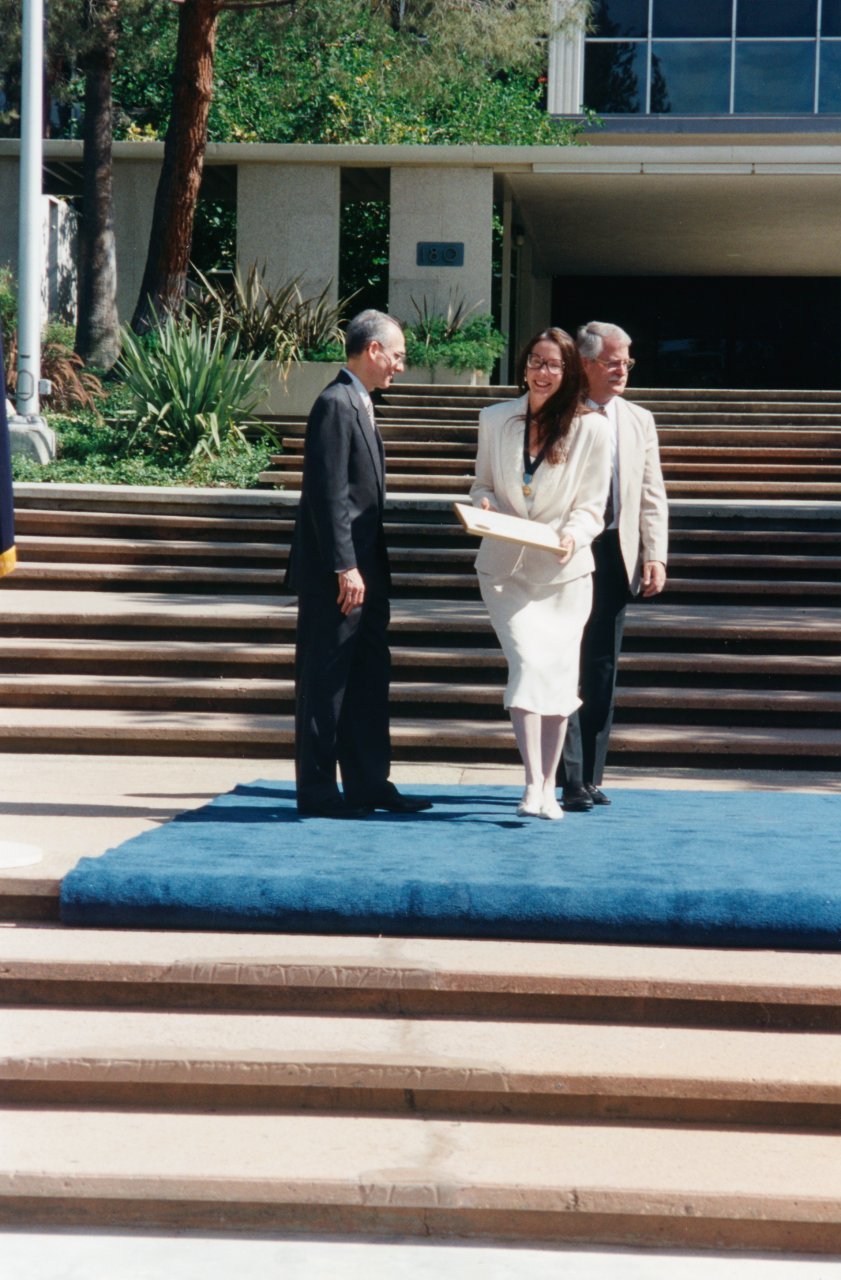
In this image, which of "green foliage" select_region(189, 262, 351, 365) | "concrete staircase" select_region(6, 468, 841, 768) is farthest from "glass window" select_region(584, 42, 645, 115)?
"concrete staircase" select_region(6, 468, 841, 768)

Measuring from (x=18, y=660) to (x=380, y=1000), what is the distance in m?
4.82

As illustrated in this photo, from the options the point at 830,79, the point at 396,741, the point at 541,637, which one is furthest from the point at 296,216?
the point at 541,637

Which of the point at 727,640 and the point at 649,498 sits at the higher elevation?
the point at 649,498

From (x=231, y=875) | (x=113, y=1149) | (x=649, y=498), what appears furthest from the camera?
(x=649, y=498)

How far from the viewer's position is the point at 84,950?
420 cm

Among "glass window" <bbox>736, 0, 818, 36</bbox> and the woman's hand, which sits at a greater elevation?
"glass window" <bbox>736, 0, 818, 36</bbox>

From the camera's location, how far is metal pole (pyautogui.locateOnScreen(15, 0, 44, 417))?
42.2ft

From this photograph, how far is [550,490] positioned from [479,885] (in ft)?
5.43

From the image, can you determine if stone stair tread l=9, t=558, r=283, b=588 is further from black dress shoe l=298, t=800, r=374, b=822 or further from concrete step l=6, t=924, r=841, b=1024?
concrete step l=6, t=924, r=841, b=1024

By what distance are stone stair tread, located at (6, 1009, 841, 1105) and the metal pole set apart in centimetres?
1000

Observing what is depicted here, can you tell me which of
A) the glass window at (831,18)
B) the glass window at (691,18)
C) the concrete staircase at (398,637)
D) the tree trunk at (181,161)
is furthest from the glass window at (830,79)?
the concrete staircase at (398,637)

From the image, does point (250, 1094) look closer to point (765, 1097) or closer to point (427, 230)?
point (765, 1097)

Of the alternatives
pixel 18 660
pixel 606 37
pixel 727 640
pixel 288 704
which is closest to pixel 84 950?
pixel 288 704

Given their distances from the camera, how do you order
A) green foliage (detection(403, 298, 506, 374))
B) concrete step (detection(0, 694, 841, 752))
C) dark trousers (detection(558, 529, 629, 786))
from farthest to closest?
green foliage (detection(403, 298, 506, 374)) < concrete step (detection(0, 694, 841, 752)) < dark trousers (detection(558, 529, 629, 786))
